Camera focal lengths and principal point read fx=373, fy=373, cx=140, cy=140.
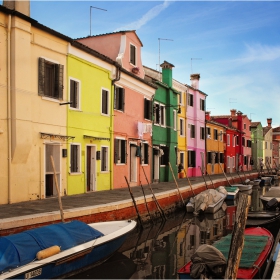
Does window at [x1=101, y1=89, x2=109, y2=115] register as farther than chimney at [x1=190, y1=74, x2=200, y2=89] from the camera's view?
No

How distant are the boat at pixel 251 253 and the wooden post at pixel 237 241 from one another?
0.62m

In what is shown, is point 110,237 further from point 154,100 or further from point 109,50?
point 154,100

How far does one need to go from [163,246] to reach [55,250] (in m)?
5.17

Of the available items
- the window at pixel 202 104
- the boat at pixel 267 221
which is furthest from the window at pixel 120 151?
the window at pixel 202 104

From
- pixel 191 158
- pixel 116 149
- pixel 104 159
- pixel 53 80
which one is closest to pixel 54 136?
pixel 53 80

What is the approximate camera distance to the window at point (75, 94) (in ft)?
49.7

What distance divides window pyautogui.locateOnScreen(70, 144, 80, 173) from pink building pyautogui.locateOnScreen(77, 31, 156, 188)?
9.63ft

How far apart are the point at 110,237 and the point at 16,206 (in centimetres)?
387

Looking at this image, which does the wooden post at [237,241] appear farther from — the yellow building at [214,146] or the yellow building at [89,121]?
the yellow building at [214,146]

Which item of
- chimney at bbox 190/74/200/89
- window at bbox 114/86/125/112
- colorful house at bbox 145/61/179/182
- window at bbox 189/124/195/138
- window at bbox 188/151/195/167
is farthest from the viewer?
chimney at bbox 190/74/200/89

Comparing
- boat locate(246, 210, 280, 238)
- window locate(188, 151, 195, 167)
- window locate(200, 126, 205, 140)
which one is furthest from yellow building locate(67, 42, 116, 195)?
window locate(200, 126, 205, 140)

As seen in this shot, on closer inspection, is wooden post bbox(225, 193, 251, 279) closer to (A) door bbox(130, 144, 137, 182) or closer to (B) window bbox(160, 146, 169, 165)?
(A) door bbox(130, 144, 137, 182)

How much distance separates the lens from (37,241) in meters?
7.29

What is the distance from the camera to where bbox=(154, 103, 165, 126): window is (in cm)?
2352
